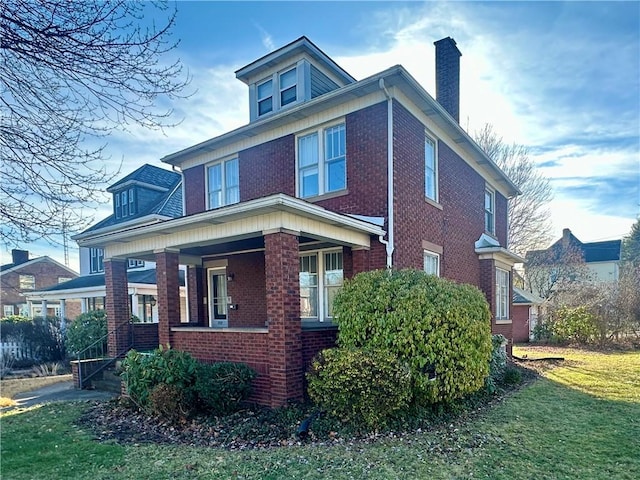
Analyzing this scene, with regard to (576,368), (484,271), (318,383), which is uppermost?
(484,271)

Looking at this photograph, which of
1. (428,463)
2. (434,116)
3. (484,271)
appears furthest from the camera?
(484,271)

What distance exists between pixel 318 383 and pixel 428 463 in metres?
1.93

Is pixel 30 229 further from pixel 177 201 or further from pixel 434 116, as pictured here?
pixel 177 201

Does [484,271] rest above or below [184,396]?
above

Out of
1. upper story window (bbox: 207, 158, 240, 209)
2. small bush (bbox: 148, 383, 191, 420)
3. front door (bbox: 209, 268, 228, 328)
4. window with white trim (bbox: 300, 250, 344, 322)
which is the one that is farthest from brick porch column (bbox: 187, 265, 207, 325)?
small bush (bbox: 148, 383, 191, 420)

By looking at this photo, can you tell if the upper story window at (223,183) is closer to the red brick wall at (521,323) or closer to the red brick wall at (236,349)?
the red brick wall at (236,349)

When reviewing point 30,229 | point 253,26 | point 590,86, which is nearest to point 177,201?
point 253,26

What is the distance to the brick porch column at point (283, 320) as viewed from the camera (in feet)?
22.2

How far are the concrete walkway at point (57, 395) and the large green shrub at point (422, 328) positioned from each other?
6.12m

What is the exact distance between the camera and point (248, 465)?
4812 millimetres

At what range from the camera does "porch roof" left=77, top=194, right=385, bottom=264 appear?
271 inches

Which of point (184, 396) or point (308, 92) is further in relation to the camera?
point (308, 92)

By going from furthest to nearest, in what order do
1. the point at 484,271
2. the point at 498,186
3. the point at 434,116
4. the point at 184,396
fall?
the point at 498,186, the point at 484,271, the point at 434,116, the point at 184,396

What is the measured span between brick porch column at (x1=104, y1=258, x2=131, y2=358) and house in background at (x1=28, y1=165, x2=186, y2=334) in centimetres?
571
